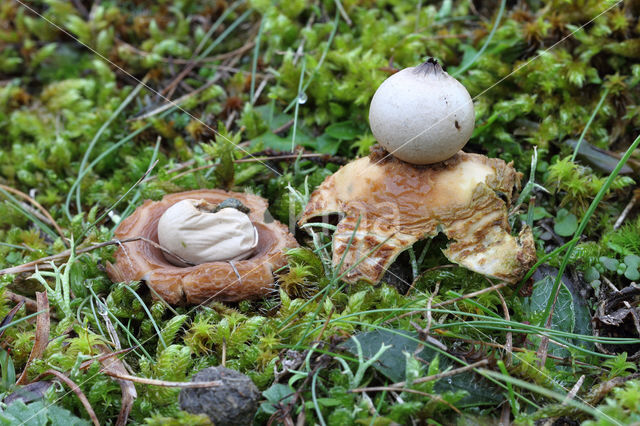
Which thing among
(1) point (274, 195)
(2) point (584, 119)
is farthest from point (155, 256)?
(2) point (584, 119)

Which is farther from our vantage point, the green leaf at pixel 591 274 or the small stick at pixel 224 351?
the green leaf at pixel 591 274

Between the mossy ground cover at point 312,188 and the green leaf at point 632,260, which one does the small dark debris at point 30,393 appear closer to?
the mossy ground cover at point 312,188

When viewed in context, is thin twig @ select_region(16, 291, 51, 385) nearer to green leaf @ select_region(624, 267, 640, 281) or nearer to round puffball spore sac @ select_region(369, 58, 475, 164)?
round puffball spore sac @ select_region(369, 58, 475, 164)

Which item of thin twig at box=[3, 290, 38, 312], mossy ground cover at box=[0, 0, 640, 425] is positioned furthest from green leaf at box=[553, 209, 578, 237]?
thin twig at box=[3, 290, 38, 312]

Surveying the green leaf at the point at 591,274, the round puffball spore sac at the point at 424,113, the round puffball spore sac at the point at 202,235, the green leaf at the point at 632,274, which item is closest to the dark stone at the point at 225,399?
the round puffball spore sac at the point at 202,235

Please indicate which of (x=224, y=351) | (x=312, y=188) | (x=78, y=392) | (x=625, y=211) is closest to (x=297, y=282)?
(x=224, y=351)

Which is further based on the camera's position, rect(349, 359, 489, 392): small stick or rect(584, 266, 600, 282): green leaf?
rect(584, 266, 600, 282): green leaf

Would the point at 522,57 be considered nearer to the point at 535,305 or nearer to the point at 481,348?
the point at 535,305

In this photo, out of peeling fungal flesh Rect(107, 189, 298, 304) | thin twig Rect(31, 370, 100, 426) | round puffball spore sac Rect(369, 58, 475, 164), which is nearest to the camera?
thin twig Rect(31, 370, 100, 426)
